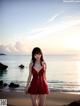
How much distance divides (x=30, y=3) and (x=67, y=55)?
1.06m

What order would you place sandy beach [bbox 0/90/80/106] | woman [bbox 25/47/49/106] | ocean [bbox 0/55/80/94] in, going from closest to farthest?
woman [bbox 25/47/49/106] < sandy beach [bbox 0/90/80/106] < ocean [bbox 0/55/80/94]

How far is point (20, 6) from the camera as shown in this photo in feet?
15.7

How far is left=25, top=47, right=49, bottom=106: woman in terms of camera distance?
3957 mm

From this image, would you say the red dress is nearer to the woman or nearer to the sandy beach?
the woman

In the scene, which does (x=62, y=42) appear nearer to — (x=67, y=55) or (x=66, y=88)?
(x=67, y=55)

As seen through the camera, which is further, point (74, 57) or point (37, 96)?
point (74, 57)

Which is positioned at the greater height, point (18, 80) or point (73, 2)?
point (73, 2)

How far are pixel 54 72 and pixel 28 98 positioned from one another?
0.61 meters

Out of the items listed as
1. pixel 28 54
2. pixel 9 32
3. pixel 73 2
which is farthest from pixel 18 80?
pixel 73 2

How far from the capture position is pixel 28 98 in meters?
4.71

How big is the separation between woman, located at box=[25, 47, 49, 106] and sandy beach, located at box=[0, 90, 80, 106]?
2.03 feet

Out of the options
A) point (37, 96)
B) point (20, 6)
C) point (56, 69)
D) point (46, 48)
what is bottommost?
point (37, 96)

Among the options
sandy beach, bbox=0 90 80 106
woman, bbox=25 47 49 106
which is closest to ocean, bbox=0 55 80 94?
sandy beach, bbox=0 90 80 106

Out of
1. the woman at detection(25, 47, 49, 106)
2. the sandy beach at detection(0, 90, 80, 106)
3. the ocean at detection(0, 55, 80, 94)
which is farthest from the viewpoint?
the ocean at detection(0, 55, 80, 94)
